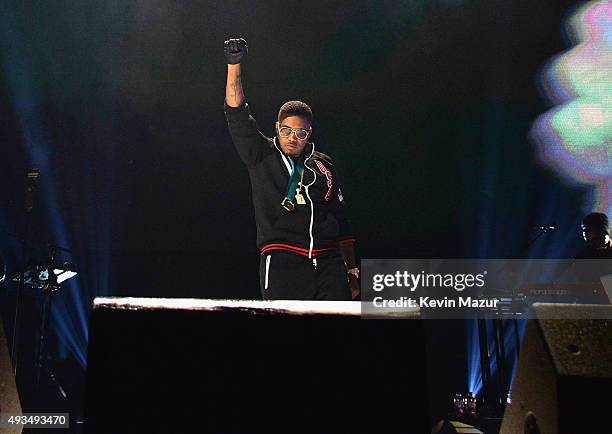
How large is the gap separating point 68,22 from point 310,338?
4123mm

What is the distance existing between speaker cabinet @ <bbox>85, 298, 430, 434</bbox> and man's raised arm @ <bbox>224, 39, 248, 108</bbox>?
9.64 feet

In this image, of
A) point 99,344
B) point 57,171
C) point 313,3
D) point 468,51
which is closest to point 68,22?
point 57,171

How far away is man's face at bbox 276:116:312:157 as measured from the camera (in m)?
3.61

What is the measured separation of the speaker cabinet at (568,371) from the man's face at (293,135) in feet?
9.23

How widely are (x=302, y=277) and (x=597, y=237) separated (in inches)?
→ 72.7

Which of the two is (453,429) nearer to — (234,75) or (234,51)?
(234,75)

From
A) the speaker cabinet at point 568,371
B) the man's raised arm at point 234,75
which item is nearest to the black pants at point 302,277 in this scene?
the man's raised arm at point 234,75

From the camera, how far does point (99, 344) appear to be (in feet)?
2.50

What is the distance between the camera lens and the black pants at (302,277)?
3.20m

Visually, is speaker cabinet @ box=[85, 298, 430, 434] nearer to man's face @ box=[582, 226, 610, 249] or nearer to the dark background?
man's face @ box=[582, 226, 610, 249]

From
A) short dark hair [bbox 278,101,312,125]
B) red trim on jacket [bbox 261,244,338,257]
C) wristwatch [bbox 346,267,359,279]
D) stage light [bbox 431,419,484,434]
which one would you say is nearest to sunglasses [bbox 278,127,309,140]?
short dark hair [bbox 278,101,312,125]

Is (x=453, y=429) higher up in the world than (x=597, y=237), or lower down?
lower down

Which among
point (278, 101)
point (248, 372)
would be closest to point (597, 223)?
point (278, 101)

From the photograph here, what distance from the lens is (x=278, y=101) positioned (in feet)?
13.9
